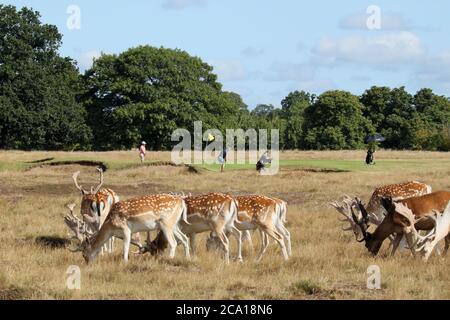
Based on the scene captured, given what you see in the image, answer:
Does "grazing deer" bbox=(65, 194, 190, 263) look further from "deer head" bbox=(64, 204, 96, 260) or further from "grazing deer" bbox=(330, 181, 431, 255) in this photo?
"grazing deer" bbox=(330, 181, 431, 255)

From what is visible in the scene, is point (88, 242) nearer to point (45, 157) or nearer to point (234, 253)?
point (234, 253)

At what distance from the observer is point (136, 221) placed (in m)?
13.2

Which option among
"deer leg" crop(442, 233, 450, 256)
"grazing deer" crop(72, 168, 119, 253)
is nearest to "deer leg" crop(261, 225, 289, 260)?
"deer leg" crop(442, 233, 450, 256)

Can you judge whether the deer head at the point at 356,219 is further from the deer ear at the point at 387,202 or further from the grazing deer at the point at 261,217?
the grazing deer at the point at 261,217

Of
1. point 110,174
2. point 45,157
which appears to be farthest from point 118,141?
point 110,174

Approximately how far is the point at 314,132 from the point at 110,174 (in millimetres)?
44440

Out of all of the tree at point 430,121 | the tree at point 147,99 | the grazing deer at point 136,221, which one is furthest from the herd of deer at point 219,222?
the tree at point 430,121

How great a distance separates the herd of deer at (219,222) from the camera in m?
13.1

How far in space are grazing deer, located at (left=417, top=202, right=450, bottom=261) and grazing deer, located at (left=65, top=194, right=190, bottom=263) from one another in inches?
150

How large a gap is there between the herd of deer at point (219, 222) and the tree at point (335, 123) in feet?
204

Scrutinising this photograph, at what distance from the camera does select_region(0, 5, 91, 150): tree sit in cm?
5166

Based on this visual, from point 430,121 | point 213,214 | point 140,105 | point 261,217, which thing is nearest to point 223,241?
point 213,214

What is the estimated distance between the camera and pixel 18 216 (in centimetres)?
1950

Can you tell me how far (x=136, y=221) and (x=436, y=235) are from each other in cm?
483
